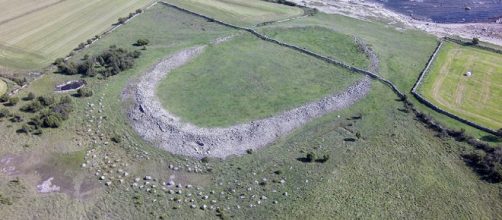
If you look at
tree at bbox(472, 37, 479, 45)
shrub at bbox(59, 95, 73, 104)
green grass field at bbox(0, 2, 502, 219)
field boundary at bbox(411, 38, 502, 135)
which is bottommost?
green grass field at bbox(0, 2, 502, 219)

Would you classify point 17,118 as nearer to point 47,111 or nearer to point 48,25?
point 47,111

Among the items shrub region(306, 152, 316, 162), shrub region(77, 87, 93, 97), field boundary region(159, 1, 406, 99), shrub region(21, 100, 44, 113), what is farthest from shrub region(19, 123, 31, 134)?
field boundary region(159, 1, 406, 99)

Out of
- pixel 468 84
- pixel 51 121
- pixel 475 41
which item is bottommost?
pixel 51 121

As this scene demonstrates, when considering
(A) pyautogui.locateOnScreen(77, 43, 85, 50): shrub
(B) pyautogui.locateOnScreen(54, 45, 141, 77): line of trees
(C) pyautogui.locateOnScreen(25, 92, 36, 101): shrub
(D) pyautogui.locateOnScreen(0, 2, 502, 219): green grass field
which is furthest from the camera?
(A) pyautogui.locateOnScreen(77, 43, 85, 50): shrub

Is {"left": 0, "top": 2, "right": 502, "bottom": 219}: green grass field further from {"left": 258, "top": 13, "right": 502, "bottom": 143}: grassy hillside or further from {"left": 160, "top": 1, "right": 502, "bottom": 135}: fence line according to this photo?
{"left": 258, "top": 13, "right": 502, "bottom": 143}: grassy hillside

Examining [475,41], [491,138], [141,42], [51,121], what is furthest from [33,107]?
[475,41]

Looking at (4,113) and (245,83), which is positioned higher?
(245,83)

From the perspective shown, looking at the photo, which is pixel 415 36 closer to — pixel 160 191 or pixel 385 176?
pixel 385 176
